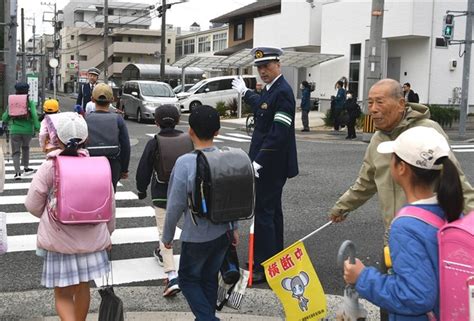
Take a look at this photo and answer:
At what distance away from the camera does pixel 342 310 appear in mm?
2691

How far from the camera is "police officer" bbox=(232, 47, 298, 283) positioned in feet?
16.3

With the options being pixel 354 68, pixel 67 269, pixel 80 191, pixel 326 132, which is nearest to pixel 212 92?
pixel 354 68

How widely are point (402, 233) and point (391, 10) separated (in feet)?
80.8

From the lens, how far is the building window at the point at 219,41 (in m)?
58.8

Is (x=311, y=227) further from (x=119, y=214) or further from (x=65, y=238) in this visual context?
(x=65, y=238)

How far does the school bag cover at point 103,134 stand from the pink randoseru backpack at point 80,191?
2071mm

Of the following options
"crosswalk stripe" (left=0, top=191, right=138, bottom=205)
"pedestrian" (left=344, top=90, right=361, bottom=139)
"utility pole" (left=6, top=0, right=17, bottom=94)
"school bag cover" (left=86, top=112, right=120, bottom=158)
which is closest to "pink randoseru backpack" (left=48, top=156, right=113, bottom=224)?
"school bag cover" (left=86, top=112, right=120, bottom=158)

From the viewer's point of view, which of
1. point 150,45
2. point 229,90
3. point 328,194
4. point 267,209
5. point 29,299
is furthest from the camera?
point 150,45

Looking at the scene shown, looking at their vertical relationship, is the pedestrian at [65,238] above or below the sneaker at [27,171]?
above

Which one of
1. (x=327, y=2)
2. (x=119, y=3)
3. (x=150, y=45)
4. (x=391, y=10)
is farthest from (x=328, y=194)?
(x=119, y=3)

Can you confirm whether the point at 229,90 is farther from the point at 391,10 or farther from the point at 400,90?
the point at 400,90

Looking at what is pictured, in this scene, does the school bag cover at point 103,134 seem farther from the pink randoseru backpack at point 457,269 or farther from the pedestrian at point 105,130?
the pink randoseru backpack at point 457,269

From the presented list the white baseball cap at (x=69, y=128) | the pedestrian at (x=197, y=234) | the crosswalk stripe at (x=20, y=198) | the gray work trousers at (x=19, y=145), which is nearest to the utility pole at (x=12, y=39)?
the gray work trousers at (x=19, y=145)

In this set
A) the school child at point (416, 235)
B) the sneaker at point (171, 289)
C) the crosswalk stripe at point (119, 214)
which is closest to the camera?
the school child at point (416, 235)
